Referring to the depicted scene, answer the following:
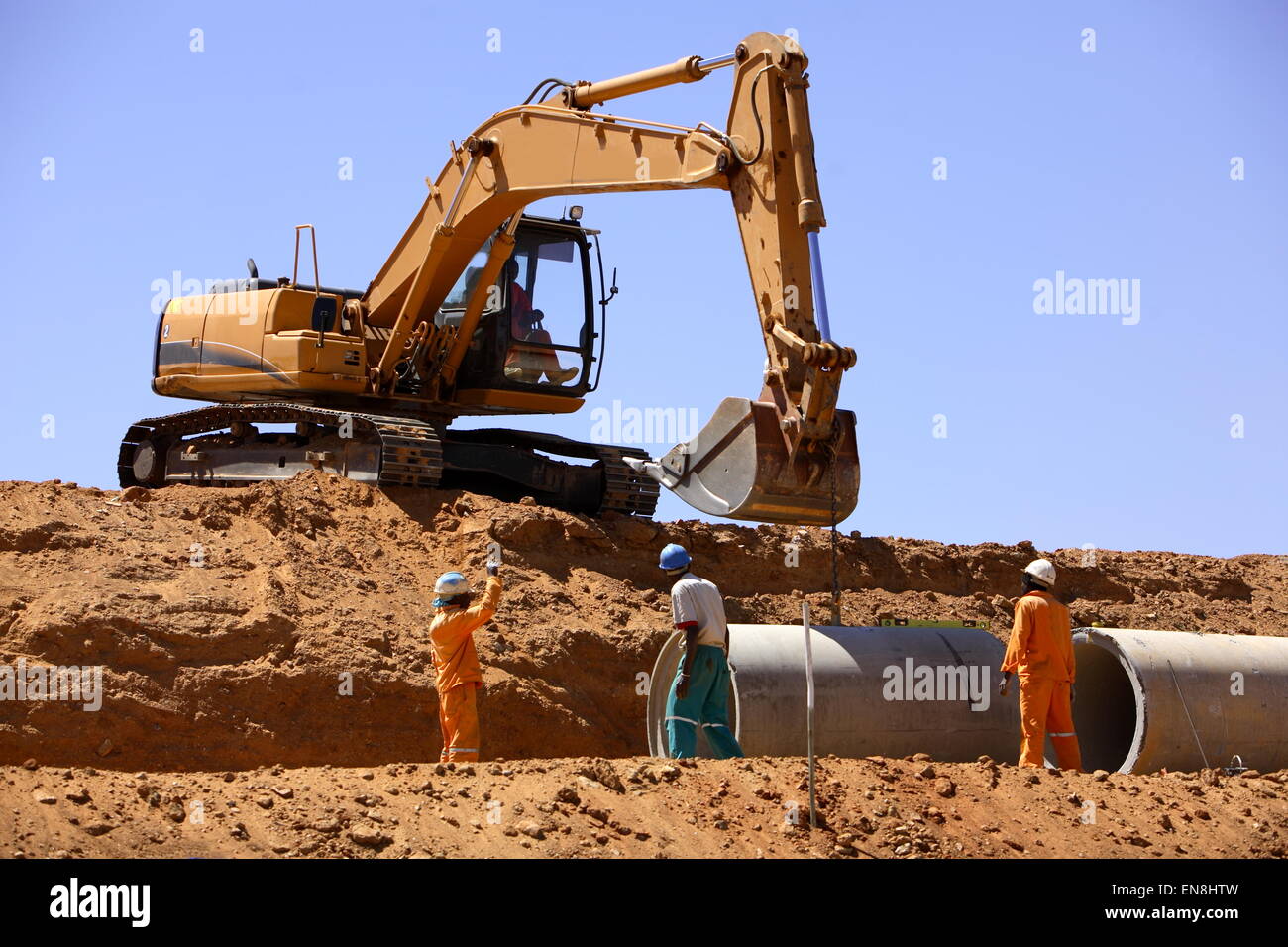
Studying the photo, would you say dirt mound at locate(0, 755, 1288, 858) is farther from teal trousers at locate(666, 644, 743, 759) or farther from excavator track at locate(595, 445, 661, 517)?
excavator track at locate(595, 445, 661, 517)

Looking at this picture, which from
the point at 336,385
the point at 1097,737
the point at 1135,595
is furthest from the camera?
the point at 1135,595

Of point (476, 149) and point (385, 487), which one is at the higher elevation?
point (476, 149)

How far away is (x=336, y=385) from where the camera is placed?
16.2 meters

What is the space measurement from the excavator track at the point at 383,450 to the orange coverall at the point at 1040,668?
689 cm

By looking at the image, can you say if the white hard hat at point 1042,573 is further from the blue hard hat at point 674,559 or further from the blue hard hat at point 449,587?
the blue hard hat at point 449,587

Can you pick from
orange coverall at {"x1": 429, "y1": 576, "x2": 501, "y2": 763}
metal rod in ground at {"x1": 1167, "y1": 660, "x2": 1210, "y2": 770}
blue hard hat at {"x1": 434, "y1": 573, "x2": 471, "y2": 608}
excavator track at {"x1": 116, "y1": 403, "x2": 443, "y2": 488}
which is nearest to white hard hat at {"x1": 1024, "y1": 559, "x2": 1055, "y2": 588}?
metal rod in ground at {"x1": 1167, "y1": 660, "x2": 1210, "y2": 770}

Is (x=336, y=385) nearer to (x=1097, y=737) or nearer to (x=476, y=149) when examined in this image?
(x=476, y=149)

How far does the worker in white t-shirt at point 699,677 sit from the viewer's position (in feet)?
31.0

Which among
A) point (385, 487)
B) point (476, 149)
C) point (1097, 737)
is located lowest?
point (1097, 737)

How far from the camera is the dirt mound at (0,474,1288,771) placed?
485 inches

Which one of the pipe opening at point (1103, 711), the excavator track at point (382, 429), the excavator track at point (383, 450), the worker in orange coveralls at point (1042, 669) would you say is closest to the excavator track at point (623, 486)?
the excavator track at point (383, 450)

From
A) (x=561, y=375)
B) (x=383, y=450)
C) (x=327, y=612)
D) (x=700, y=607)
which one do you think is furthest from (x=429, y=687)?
(x=561, y=375)
